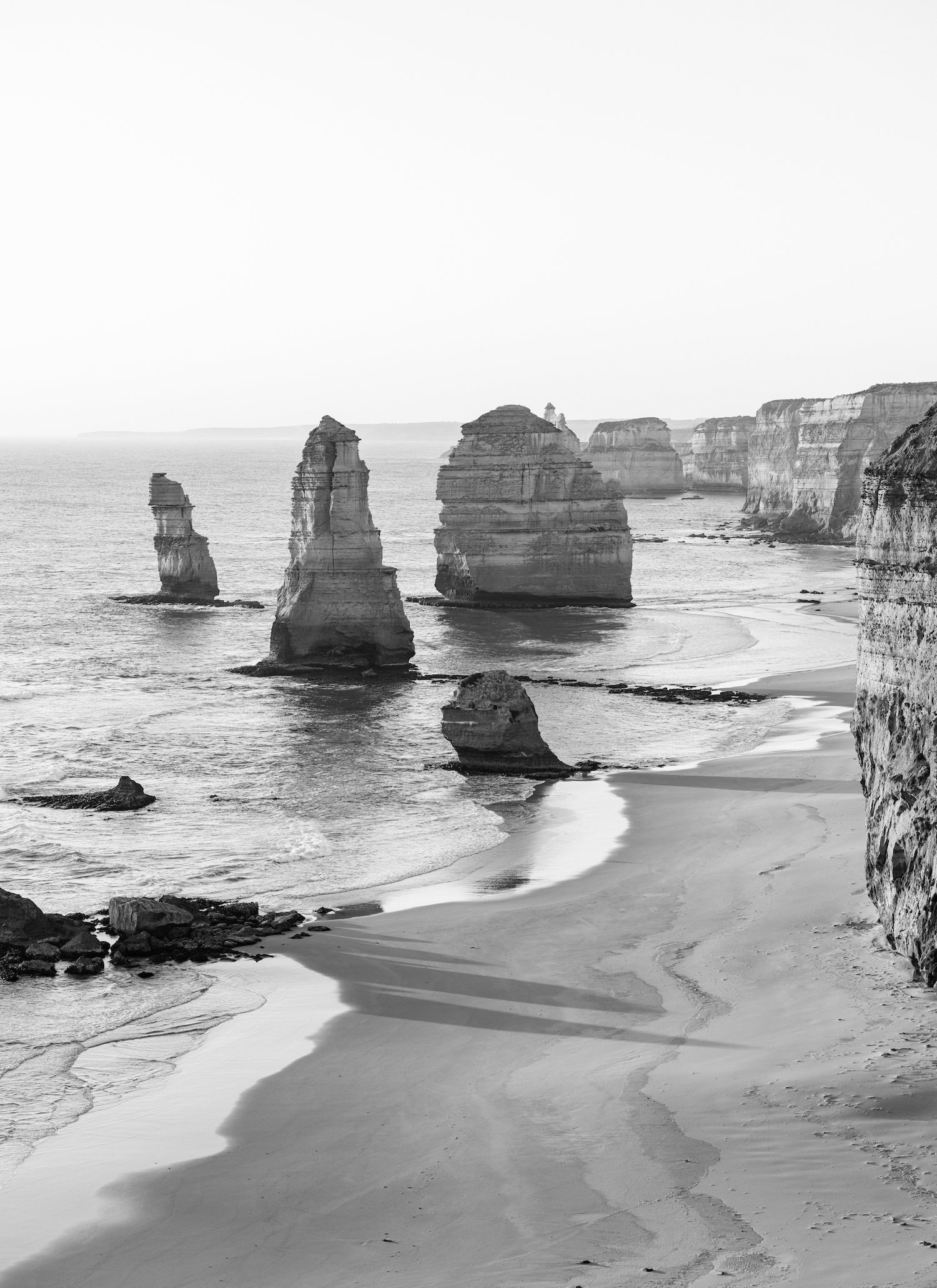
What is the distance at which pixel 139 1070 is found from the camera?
53.7 ft

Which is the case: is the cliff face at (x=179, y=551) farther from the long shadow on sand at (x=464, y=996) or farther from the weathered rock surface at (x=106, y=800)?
the long shadow on sand at (x=464, y=996)

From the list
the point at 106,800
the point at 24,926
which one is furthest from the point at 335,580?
the point at 24,926

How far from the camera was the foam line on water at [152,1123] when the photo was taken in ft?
42.0

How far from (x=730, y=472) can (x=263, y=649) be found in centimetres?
13856

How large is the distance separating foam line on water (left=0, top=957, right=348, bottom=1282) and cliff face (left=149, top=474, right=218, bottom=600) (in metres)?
48.9

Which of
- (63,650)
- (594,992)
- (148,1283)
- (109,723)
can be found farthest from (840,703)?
(148,1283)

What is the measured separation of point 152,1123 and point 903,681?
34.0 feet

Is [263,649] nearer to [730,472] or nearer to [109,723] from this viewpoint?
[109,723]

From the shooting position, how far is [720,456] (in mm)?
184750

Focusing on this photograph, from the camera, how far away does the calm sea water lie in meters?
20.0

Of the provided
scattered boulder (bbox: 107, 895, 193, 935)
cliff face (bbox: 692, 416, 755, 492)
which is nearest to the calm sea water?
scattered boulder (bbox: 107, 895, 193, 935)

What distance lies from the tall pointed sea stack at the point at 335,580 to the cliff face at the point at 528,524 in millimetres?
18850

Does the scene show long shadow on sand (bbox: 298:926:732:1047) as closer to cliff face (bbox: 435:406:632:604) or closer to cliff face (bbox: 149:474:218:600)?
cliff face (bbox: 149:474:218:600)

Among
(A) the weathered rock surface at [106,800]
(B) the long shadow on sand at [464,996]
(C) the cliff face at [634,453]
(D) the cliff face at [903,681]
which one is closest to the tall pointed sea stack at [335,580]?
(A) the weathered rock surface at [106,800]
